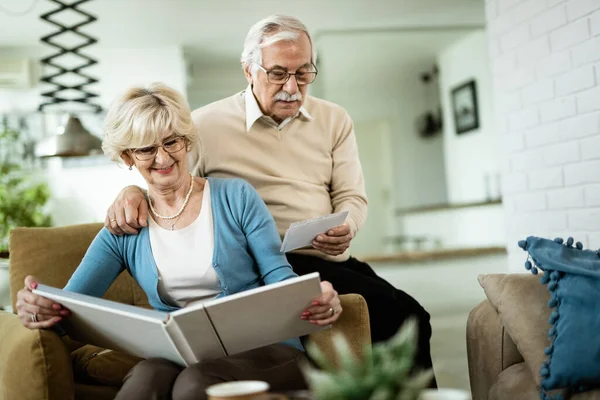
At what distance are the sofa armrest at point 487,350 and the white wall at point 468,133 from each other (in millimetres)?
5136

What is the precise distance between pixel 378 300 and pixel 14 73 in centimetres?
552

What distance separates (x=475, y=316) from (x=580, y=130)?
996 mm

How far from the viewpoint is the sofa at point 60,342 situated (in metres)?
1.61

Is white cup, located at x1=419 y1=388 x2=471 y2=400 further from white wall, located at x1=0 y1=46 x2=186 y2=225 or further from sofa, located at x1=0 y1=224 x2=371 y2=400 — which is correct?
white wall, located at x1=0 y1=46 x2=186 y2=225

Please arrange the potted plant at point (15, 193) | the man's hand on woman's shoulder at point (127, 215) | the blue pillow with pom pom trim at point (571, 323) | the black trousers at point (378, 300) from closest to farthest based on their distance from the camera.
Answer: the blue pillow with pom pom trim at point (571, 323), the man's hand on woman's shoulder at point (127, 215), the black trousers at point (378, 300), the potted plant at point (15, 193)

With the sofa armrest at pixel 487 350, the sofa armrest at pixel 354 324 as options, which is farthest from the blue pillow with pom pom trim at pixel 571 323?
the sofa armrest at pixel 354 324

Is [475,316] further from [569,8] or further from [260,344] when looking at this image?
[569,8]

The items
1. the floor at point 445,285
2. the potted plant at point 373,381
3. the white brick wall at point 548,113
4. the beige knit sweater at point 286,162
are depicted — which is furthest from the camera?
the floor at point 445,285

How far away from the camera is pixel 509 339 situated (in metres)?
1.84

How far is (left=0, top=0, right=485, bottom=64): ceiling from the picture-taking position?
220 inches

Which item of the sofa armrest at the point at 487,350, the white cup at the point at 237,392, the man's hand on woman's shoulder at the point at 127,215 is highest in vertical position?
the man's hand on woman's shoulder at the point at 127,215

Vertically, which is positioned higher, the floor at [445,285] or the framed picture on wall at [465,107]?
the framed picture on wall at [465,107]

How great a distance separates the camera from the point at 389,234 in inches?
329

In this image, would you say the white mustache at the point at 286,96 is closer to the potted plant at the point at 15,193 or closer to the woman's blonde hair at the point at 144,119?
the woman's blonde hair at the point at 144,119
